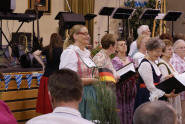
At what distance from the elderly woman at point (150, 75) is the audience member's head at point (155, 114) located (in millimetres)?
2273

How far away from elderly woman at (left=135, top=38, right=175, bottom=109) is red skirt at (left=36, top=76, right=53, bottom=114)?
52.1 inches

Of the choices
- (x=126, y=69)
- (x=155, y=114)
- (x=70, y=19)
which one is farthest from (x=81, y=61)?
(x=70, y=19)

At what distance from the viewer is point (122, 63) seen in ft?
14.5

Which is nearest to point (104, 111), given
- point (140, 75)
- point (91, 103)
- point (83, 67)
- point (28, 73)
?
point (91, 103)

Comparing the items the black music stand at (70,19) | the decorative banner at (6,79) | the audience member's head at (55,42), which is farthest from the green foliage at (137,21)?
the decorative banner at (6,79)

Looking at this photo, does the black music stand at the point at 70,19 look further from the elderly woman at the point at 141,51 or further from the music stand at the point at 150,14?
the elderly woman at the point at 141,51

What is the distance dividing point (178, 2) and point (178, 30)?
0.95 metres

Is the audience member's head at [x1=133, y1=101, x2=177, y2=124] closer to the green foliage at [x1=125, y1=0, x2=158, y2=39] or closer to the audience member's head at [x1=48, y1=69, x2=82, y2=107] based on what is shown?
the audience member's head at [x1=48, y1=69, x2=82, y2=107]

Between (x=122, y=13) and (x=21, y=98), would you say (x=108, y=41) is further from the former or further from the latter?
(x=122, y=13)

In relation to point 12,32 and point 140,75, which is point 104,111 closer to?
point 140,75

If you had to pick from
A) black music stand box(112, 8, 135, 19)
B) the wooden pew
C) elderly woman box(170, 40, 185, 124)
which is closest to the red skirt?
the wooden pew

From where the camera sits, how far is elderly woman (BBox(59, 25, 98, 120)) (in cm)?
331

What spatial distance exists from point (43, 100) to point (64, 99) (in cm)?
310

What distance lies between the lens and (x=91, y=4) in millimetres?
11164
